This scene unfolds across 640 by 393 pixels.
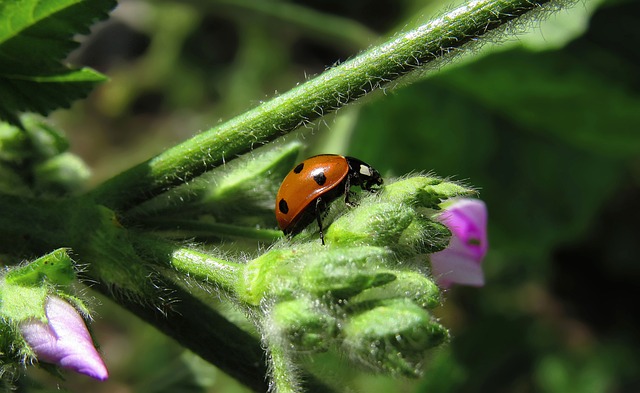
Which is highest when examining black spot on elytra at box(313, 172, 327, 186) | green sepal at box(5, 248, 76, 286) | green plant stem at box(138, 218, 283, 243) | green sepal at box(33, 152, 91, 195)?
green sepal at box(5, 248, 76, 286)

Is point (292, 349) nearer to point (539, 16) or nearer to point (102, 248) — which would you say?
point (102, 248)

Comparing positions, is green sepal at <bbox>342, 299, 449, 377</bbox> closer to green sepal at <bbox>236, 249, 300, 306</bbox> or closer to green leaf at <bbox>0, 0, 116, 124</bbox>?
green sepal at <bbox>236, 249, 300, 306</bbox>

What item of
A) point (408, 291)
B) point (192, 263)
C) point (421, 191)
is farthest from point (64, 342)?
point (421, 191)

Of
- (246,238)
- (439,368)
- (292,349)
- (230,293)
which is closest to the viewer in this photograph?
(292,349)

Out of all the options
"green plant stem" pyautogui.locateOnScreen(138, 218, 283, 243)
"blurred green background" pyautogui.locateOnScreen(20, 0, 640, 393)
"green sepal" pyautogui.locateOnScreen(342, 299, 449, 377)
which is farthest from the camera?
"blurred green background" pyautogui.locateOnScreen(20, 0, 640, 393)

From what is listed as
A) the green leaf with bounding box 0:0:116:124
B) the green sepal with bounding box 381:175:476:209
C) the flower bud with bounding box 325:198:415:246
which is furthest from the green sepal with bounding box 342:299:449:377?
the green leaf with bounding box 0:0:116:124

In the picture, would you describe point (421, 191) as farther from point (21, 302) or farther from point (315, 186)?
point (21, 302)

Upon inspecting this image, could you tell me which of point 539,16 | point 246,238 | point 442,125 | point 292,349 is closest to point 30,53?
point 246,238
